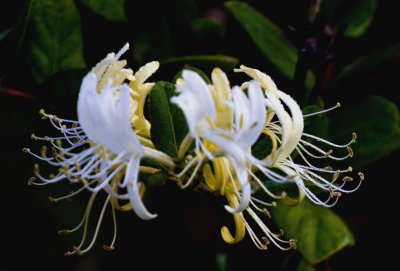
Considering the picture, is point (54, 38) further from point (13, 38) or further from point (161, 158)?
point (161, 158)

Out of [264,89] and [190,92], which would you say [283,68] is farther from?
[190,92]

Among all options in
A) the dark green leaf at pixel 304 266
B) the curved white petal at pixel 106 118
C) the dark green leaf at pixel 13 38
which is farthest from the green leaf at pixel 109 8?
the dark green leaf at pixel 304 266

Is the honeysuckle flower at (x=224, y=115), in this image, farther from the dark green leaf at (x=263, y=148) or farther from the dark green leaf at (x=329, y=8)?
the dark green leaf at (x=329, y=8)

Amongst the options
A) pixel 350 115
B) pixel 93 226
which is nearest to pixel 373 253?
pixel 350 115

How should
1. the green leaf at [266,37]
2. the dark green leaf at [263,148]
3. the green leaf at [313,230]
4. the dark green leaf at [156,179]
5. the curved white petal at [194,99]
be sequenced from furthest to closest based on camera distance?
the green leaf at [266,37], the green leaf at [313,230], the dark green leaf at [263,148], the dark green leaf at [156,179], the curved white petal at [194,99]

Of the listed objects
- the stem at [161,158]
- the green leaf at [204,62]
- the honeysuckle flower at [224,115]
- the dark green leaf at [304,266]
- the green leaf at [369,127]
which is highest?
the honeysuckle flower at [224,115]

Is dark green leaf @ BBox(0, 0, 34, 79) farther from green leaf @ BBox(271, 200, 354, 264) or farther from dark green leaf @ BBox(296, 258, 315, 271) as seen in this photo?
dark green leaf @ BBox(296, 258, 315, 271)

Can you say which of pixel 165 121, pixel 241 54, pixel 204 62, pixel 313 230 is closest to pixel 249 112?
pixel 165 121

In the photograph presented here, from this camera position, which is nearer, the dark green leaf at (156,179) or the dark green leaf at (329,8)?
the dark green leaf at (156,179)
